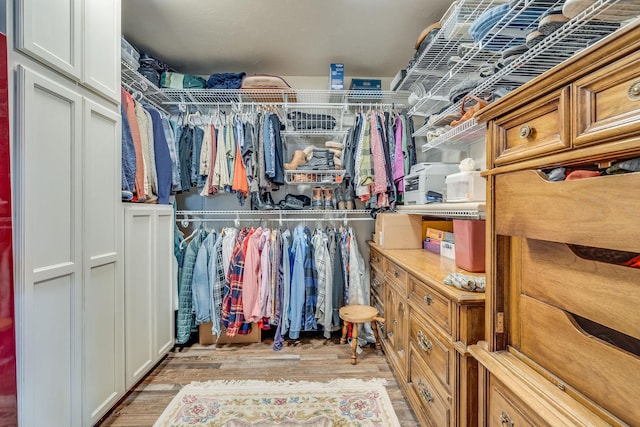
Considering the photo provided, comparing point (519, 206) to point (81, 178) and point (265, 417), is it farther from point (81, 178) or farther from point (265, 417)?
point (81, 178)

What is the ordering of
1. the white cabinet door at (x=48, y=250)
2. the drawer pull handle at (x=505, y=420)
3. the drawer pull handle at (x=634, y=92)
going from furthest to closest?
the white cabinet door at (x=48, y=250)
the drawer pull handle at (x=505, y=420)
the drawer pull handle at (x=634, y=92)

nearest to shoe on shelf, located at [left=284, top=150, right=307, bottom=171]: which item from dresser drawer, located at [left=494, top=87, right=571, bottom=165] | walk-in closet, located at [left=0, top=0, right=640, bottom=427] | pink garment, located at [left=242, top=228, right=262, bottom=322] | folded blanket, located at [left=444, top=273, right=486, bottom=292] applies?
walk-in closet, located at [left=0, top=0, right=640, bottom=427]

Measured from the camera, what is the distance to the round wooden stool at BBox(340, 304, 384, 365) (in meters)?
1.95

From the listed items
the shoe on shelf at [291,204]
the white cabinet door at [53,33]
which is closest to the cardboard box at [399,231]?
the shoe on shelf at [291,204]

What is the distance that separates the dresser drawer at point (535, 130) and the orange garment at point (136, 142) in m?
1.96

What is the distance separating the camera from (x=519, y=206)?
0.73 metres

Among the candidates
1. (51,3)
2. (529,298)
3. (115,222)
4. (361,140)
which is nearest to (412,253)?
(361,140)

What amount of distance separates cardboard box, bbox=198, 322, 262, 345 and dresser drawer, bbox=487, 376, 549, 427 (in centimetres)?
182

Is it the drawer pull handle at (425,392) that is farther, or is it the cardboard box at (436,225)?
the cardboard box at (436,225)

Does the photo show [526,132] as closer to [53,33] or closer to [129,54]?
[53,33]

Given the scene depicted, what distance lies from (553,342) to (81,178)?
1859 millimetres

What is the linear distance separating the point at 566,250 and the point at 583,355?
24 centimetres

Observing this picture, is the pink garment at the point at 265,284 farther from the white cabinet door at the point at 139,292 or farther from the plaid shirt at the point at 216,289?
the white cabinet door at the point at 139,292

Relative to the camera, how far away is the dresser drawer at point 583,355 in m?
0.52
